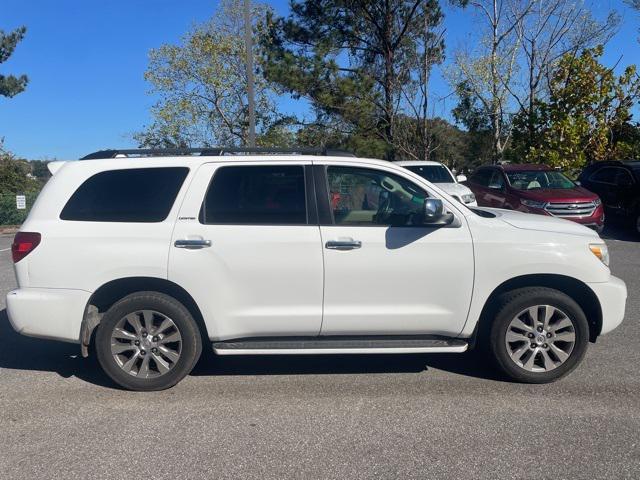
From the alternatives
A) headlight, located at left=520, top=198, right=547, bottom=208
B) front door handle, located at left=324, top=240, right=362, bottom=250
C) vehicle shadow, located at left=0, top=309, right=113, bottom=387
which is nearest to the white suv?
front door handle, located at left=324, top=240, right=362, bottom=250

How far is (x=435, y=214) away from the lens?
452 cm

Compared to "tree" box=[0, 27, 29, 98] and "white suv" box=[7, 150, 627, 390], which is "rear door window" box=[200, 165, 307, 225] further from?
"tree" box=[0, 27, 29, 98]

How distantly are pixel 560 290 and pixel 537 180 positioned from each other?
9.10 metres

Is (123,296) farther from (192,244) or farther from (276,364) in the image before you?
(276,364)

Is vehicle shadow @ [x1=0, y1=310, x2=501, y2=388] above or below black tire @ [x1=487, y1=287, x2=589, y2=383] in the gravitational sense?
below

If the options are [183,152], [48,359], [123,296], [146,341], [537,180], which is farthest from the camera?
[537,180]

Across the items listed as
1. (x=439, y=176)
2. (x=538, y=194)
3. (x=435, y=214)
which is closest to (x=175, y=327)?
(x=435, y=214)

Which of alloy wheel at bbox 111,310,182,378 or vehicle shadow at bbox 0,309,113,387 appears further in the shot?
vehicle shadow at bbox 0,309,113,387

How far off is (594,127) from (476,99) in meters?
7.21

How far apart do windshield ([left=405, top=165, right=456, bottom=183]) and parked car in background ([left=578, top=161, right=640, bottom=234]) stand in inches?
160

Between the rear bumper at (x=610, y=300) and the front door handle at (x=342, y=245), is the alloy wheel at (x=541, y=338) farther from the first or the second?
the front door handle at (x=342, y=245)

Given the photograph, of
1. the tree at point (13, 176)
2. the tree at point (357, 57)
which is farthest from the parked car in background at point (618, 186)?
the tree at point (13, 176)

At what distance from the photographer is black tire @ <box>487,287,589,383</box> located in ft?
15.1

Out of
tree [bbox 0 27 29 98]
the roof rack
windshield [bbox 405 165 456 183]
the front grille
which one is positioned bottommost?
the front grille
